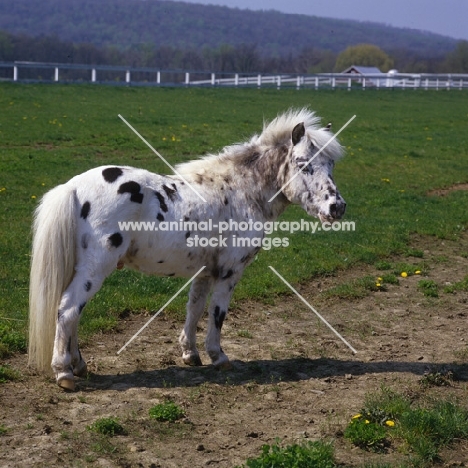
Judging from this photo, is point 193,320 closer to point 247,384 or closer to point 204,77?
point 247,384

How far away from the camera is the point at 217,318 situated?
723 cm

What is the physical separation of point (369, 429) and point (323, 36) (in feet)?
631

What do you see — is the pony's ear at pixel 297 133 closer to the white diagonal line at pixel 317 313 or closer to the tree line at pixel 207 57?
the white diagonal line at pixel 317 313

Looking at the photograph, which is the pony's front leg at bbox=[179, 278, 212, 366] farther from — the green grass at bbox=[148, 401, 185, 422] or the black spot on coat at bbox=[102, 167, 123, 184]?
the black spot on coat at bbox=[102, 167, 123, 184]

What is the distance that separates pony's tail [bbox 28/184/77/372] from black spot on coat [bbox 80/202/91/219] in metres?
0.06

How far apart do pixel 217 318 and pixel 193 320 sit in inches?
11.7

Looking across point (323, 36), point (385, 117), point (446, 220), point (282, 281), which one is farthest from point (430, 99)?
point (323, 36)

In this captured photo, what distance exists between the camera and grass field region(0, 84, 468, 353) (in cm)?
968

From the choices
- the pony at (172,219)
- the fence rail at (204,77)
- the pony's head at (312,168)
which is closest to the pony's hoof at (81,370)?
the pony at (172,219)

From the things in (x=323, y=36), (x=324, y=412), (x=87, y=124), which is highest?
(x=323, y=36)

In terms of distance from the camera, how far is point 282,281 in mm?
10203

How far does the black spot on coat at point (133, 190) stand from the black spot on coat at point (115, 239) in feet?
1.18

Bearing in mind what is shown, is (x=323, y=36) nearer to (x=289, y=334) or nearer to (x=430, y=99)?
(x=430, y=99)

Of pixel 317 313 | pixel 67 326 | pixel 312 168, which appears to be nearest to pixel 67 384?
pixel 67 326
